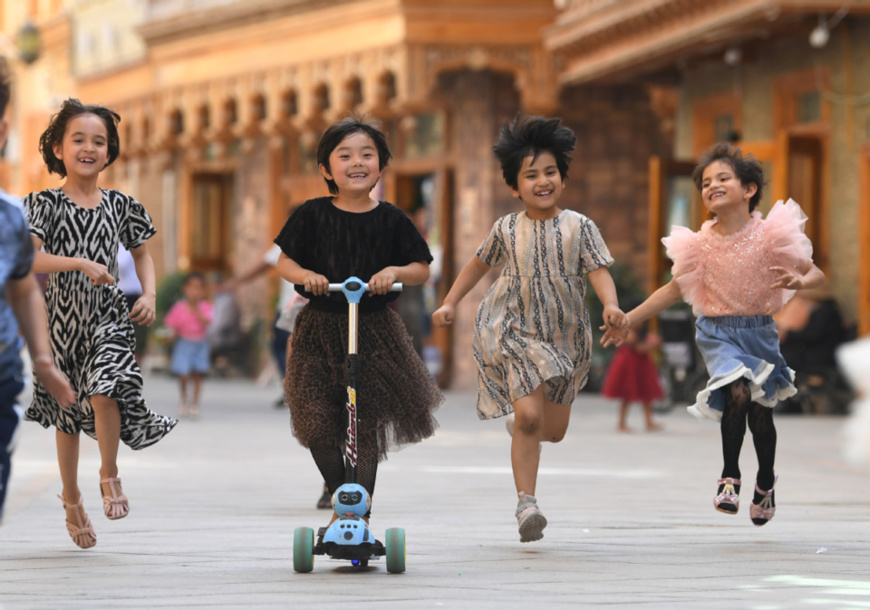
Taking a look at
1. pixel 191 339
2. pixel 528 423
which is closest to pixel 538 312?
pixel 528 423

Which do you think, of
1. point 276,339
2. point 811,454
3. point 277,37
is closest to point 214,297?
point 277,37

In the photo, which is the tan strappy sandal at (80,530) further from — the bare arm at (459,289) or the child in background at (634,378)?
the child in background at (634,378)

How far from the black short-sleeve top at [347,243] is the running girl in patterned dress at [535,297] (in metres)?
0.37

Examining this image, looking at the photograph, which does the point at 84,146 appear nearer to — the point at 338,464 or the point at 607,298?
the point at 338,464

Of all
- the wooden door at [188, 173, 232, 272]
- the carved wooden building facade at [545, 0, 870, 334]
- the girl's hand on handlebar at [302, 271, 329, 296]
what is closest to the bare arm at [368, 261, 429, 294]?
the girl's hand on handlebar at [302, 271, 329, 296]

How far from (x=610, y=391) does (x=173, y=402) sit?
18.8 feet

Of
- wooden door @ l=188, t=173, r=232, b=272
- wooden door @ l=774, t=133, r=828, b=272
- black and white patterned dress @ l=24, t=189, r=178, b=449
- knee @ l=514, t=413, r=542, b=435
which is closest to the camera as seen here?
black and white patterned dress @ l=24, t=189, r=178, b=449

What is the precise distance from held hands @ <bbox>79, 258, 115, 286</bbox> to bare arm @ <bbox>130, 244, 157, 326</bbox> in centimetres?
14

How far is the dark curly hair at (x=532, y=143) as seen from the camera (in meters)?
6.85

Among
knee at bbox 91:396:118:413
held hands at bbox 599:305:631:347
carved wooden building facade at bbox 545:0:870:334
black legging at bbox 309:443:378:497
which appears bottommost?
black legging at bbox 309:443:378:497

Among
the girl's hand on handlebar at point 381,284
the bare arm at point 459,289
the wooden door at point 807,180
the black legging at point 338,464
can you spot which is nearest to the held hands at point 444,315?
Answer: the bare arm at point 459,289

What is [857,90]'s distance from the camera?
53.7 ft

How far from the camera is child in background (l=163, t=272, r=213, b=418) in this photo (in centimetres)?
1589

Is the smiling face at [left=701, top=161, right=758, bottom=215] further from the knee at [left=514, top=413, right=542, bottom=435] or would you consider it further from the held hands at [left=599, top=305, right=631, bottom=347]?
the knee at [left=514, top=413, right=542, bottom=435]
